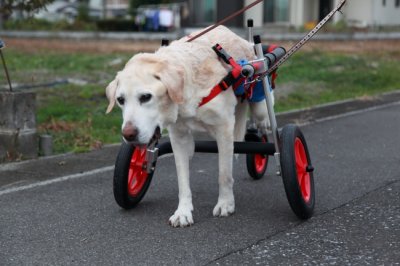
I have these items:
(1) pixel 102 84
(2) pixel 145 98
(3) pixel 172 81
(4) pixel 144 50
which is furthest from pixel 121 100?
(4) pixel 144 50

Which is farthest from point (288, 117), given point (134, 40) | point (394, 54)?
point (134, 40)

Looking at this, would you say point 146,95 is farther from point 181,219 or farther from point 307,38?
point 307,38

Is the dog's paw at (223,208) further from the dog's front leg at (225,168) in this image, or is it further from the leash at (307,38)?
the leash at (307,38)

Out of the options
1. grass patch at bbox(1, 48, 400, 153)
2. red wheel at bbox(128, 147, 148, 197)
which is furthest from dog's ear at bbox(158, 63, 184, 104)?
grass patch at bbox(1, 48, 400, 153)

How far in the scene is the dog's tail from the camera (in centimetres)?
584

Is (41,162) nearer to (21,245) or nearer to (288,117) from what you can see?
(21,245)

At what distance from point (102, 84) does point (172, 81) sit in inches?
390

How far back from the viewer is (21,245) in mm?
4660

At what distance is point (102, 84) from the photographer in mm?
14172

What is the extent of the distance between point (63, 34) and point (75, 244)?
2741 cm

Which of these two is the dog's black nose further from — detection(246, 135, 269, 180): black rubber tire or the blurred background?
detection(246, 135, 269, 180): black rubber tire

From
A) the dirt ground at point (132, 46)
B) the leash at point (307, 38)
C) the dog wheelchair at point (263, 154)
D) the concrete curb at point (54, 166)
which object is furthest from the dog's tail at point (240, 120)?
the dirt ground at point (132, 46)

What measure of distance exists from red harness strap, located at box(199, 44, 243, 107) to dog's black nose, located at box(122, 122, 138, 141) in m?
0.70

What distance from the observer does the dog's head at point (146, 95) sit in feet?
14.1
